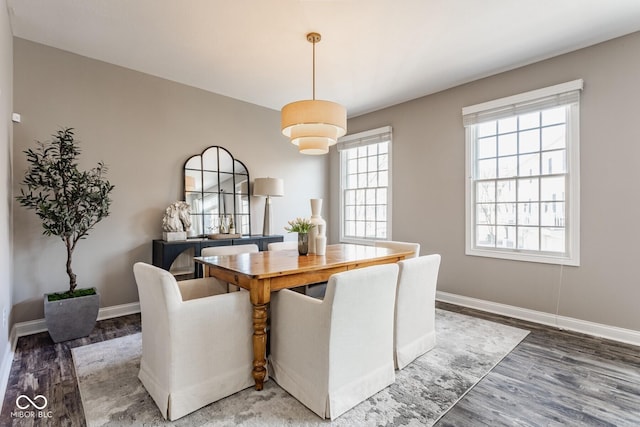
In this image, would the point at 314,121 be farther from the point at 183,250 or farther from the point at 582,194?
the point at 582,194

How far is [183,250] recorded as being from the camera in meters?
3.65

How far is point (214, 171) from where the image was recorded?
430 centimetres

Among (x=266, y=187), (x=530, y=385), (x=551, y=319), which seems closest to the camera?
(x=530, y=385)

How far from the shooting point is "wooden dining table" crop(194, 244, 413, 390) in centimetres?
203

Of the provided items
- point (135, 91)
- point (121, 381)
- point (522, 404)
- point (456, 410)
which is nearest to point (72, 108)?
point (135, 91)

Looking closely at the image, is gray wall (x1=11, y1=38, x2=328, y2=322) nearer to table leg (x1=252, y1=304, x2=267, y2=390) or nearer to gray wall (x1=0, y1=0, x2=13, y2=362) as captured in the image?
gray wall (x1=0, y1=0, x2=13, y2=362)

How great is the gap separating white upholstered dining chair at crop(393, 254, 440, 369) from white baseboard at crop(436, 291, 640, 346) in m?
1.51

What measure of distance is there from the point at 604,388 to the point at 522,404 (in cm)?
69

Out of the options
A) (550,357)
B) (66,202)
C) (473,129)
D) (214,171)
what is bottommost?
(550,357)

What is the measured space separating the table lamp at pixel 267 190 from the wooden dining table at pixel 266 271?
1.72 metres

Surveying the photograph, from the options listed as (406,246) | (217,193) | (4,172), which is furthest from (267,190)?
(4,172)

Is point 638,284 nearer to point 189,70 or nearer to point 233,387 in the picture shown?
point 233,387

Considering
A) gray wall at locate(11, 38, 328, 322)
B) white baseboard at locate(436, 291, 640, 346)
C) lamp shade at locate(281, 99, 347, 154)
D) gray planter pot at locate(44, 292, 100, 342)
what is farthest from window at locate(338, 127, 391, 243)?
gray planter pot at locate(44, 292, 100, 342)

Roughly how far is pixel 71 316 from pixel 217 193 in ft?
6.83
